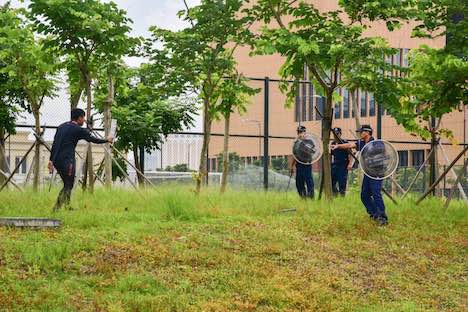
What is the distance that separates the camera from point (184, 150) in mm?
17734

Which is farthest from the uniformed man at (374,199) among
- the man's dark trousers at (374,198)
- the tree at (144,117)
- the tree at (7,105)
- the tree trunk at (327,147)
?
the tree at (7,105)

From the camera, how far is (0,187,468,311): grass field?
738 centimetres

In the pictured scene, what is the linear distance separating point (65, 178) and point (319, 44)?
16.4ft

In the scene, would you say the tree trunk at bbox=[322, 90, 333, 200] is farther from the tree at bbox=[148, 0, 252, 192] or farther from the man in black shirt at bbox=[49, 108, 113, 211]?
the man in black shirt at bbox=[49, 108, 113, 211]

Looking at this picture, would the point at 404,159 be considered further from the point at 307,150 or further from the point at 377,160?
the point at 377,160

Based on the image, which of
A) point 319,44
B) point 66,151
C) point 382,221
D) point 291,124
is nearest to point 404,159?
point 291,124

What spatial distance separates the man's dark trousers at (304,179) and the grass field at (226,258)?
157 centimetres

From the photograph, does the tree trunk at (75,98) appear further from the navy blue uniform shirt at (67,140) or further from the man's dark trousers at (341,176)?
the man's dark trousers at (341,176)

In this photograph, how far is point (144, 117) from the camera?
648 inches

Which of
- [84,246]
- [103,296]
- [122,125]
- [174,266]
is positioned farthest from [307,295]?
[122,125]

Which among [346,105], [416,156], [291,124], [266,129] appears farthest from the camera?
[346,105]

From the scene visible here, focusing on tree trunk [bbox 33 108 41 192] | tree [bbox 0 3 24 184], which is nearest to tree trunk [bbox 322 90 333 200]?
tree trunk [bbox 33 108 41 192]

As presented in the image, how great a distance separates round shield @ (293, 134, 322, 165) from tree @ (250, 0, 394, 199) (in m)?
0.83

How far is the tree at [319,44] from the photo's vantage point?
38.5 ft
